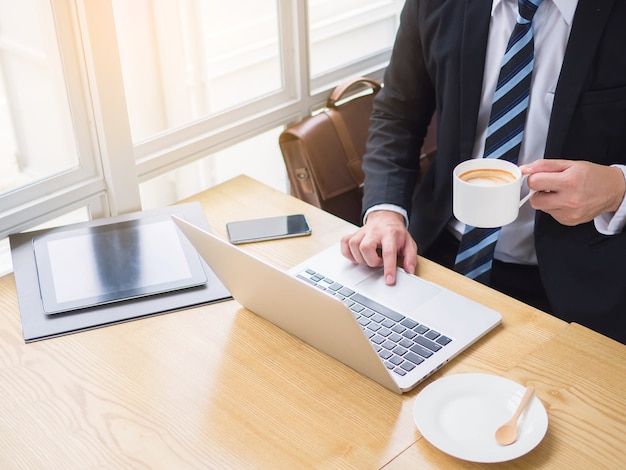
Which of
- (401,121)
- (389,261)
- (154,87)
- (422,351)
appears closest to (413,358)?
(422,351)

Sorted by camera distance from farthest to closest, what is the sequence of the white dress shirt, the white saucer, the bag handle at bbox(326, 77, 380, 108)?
1. the bag handle at bbox(326, 77, 380, 108)
2. the white dress shirt
3. the white saucer

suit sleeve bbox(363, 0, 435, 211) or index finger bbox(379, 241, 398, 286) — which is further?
suit sleeve bbox(363, 0, 435, 211)

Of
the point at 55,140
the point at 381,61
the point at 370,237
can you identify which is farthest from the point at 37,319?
the point at 381,61

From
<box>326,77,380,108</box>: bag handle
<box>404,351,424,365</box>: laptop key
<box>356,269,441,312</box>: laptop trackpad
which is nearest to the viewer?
<box>404,351,424,365</box>: laptop key

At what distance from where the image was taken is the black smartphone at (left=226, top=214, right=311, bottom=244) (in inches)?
61.7

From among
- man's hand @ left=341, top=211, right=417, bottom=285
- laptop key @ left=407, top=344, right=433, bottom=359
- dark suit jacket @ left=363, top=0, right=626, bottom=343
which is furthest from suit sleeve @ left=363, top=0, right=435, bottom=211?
laptop key @ left=407, top=344, right=433, bottom=359

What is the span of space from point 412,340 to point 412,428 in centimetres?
18

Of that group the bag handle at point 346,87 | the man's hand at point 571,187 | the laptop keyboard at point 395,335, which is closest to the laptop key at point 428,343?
the laptop keyboard at point 395,335

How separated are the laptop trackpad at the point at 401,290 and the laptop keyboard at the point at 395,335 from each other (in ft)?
0.08

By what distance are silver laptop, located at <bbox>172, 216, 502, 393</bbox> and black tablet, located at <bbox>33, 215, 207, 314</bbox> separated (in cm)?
16

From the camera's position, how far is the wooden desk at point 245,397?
105 centimetres

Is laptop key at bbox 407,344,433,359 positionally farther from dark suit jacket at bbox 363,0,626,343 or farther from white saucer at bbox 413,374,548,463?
dark suit jacket at bbox 363,0,626,343

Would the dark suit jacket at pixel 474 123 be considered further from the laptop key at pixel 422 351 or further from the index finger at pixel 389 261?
the laptop key at pixel 422 351

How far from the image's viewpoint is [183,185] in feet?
7.14
